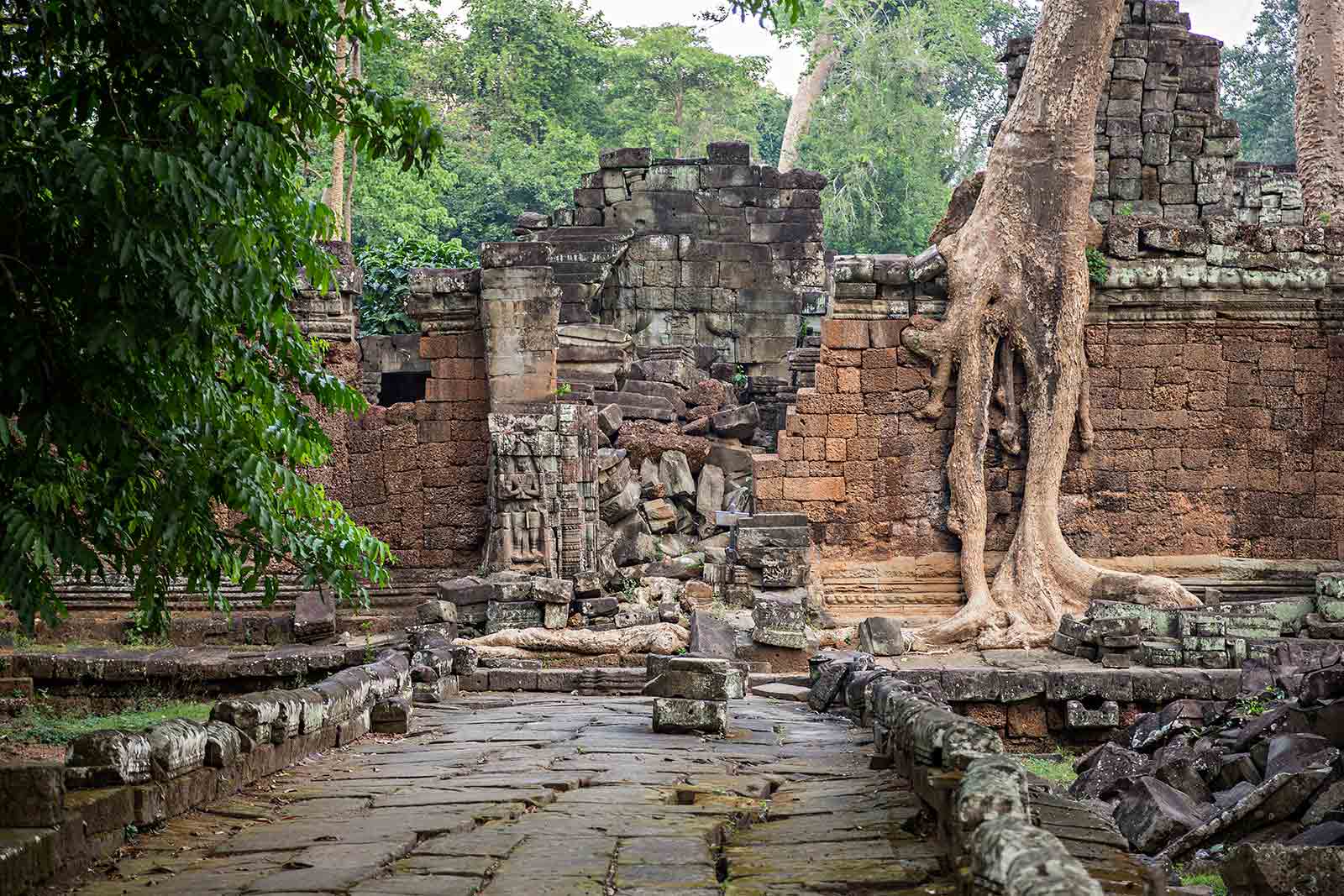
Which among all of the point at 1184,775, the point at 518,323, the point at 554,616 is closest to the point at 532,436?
the point at 518,323

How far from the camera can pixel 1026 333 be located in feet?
49.0

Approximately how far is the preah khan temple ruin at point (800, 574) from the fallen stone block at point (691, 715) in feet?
0.06

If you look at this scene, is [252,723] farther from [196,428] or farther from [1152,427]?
[1152,427]

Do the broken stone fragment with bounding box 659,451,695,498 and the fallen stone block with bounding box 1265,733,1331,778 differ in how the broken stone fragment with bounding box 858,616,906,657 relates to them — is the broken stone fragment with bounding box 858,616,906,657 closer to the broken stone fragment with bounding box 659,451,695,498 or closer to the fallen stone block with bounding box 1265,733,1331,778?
the broken stone fragment with bounding box 659,451,695,498

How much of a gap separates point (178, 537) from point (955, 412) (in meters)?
9.58

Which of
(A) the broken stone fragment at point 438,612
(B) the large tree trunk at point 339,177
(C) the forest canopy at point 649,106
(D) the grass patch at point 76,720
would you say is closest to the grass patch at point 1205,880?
A: (D) the grass patch at point 76,720

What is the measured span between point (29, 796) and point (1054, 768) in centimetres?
752

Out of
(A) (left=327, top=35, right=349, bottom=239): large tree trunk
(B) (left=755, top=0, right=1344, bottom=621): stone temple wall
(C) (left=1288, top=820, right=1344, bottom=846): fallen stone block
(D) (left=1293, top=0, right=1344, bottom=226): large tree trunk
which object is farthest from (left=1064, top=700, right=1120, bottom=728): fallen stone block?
(A) (left=327, top=35, right=349, bottom=239): large tree trunk

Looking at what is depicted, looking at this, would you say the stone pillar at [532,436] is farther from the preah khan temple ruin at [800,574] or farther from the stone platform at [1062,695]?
the stone platform at [1062,695]

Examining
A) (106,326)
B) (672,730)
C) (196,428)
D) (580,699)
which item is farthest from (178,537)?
(580,699)

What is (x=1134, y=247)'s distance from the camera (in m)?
15.4

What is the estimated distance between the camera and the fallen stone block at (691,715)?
891 centimetres

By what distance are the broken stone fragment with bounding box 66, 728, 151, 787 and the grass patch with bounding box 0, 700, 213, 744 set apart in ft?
12.6

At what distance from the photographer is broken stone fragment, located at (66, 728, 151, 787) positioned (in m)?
5.70
